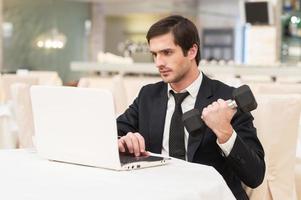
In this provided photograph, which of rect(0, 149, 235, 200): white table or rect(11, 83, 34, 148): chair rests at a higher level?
rect(0, 149, 235, 200): white table

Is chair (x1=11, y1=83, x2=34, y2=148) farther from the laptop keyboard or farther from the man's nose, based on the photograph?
the laptop keyboard

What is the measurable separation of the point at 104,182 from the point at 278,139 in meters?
1.12

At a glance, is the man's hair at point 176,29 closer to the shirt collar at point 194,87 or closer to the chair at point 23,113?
the shirt collar at point 194,87

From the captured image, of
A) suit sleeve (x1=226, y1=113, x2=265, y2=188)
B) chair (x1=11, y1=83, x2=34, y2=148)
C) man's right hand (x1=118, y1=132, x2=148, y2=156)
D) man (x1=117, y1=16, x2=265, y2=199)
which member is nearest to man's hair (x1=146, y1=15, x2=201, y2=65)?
man (x1=117, y1=16, x2=265, y2=199)

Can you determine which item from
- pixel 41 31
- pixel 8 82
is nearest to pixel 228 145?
pixel 8 82

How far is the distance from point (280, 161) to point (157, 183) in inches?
43.0

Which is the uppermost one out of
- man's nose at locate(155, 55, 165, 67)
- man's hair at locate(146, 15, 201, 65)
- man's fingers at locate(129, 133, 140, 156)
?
man's hair at locate(146, 15, 201, 65)

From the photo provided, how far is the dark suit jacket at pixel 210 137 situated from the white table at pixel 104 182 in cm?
24

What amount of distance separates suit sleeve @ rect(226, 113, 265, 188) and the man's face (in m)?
0.30

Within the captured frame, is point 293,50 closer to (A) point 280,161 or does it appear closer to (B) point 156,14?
(B) point 156,14

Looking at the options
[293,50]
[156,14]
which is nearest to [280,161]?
[293,50]

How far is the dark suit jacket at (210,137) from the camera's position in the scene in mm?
1839

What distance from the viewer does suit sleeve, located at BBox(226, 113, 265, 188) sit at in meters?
1.80

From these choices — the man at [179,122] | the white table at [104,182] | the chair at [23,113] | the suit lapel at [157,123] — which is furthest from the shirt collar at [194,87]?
the chair at [23,113]
